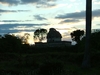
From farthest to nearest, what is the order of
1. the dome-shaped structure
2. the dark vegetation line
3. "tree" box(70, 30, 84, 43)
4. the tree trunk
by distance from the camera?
1. "tree" box(70, 30, 84, 43)
2. the dome-shaped structure
3. the tree trunk
4. the dark vegetation line

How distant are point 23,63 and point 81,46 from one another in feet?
78.3

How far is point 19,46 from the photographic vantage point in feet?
177

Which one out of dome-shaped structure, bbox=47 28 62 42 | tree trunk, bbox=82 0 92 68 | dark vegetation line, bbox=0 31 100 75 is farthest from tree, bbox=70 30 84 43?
tree trunk, bbox=82 0 92 68

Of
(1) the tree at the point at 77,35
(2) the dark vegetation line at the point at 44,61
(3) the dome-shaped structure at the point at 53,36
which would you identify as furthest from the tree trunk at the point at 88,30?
(1) the tree at the point at 77,35

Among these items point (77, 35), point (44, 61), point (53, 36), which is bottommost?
point (53, 36)

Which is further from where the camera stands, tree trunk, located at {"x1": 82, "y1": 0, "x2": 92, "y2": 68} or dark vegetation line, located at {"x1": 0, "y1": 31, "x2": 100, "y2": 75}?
tree trunk, located at {"x1": 82, "y1": 0, "x2": 92, "y2": 68}

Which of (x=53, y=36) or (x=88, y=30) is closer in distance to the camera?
(x=88, y=30)

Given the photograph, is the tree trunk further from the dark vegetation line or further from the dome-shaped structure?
the dome-shaped structure

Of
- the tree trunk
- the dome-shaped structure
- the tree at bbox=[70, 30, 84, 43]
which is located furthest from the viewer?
the tree at bbox=[70, 30, 84, 43]

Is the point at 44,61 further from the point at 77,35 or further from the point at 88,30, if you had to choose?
the point at 77,35

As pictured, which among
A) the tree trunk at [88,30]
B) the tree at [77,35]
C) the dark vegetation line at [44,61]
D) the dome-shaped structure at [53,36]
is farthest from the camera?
the tree at [77,35]

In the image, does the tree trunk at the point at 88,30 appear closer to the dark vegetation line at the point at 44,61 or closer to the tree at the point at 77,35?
the dark vegetation line at the point at 44,61

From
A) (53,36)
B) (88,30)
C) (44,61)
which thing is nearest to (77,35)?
(53,36)

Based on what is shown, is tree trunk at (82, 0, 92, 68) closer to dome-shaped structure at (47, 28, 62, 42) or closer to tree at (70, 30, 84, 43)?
dome-shaped structure at (47, 28, 62, 42)
